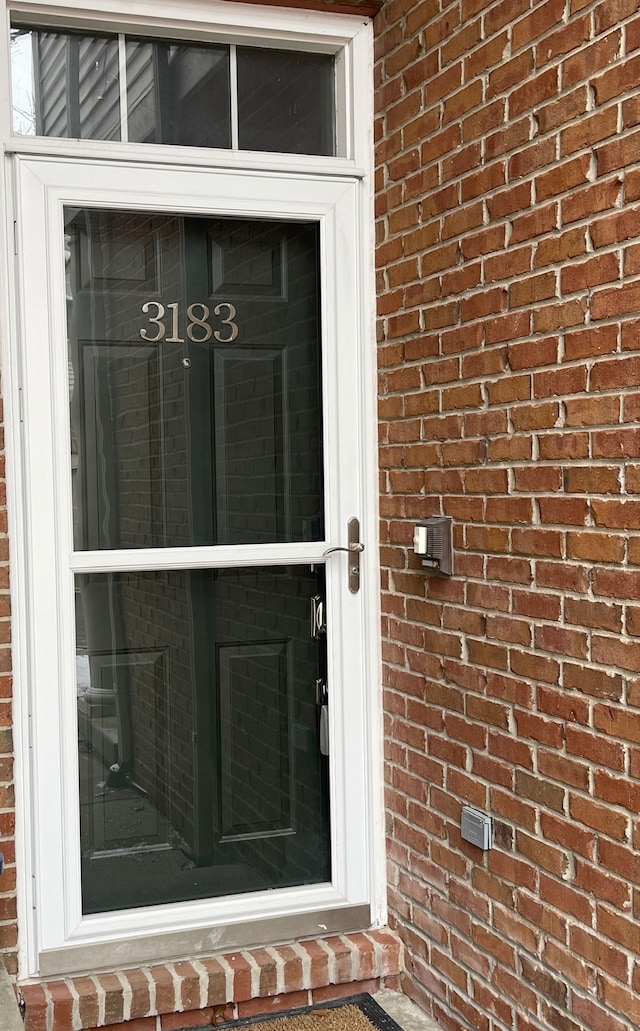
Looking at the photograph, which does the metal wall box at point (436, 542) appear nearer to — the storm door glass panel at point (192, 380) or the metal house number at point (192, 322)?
the storm door glass panel at point (192, 380)

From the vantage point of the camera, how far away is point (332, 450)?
298 centimetres

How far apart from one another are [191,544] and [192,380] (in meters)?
0.46

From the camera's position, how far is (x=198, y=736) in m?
2.94

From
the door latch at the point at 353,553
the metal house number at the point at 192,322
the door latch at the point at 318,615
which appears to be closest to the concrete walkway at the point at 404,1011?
the door latch at the point at 318,615

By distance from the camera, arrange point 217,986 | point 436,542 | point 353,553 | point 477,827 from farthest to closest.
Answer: point 353,553 → point 217,986 → point 436,542 → point 477,827

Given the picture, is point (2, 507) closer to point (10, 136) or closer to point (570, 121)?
point (10, 136)

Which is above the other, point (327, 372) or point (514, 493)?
point (327, 372)

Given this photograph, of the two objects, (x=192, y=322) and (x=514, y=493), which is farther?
(x=192, y=322)

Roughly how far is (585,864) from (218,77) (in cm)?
225


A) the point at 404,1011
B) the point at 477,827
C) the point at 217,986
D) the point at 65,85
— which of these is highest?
the point at 65,85

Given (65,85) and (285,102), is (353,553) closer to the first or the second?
(285,102)

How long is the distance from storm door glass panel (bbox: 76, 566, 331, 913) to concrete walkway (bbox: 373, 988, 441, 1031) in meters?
0.37

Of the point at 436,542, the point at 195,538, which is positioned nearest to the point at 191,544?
the point at 195,538

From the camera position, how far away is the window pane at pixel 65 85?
2.74 meters
